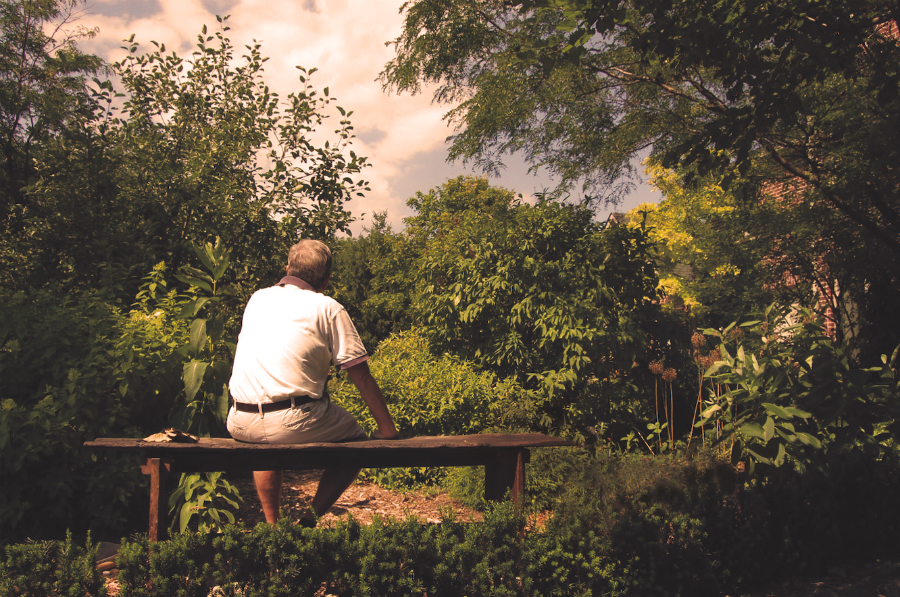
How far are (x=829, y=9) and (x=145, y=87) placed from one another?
267 inches

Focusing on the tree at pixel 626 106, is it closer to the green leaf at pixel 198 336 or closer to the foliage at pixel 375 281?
the green leaf at pixel 198 336

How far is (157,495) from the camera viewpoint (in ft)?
9.38

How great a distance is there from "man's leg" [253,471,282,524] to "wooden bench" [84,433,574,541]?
268 mm

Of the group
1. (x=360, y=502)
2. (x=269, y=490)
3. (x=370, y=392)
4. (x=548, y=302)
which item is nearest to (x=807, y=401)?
(x=370, y=392)

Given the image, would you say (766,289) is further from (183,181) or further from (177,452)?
(177,452)

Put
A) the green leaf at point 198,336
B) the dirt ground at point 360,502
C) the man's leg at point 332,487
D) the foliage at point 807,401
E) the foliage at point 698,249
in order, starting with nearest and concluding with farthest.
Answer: the man's leg at point 332,487, the foliage at point 807,401, the green leaf at point 198,336, the dirt ground at point 360,502, the foliage at point 698,249

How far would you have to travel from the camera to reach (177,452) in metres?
2.89

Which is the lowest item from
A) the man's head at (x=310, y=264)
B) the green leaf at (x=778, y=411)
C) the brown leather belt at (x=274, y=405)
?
the green leaf at (x=778, y=411)

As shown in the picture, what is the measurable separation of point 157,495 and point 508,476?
66.0 inches

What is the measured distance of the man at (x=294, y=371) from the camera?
3062 mm

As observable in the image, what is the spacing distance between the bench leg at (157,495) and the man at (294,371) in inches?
15.6

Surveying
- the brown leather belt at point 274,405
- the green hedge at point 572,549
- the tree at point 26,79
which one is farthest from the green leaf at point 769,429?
the tree at point 26,79

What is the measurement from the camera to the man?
10.0 ft

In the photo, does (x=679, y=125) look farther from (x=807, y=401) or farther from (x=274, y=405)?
(x=274, y=405)
